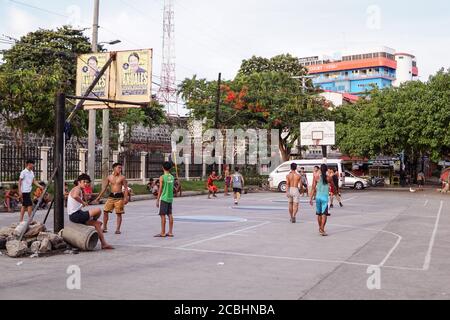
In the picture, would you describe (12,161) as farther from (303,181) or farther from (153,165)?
(303,181)

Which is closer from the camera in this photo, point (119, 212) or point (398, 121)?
point (119, 212)

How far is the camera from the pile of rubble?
1010cm

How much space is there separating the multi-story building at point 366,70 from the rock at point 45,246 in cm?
9475

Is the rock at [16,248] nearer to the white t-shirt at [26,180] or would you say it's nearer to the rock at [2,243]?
the rock at [2,243]

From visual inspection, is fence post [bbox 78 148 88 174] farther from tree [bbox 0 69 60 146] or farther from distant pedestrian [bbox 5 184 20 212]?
distant pedestrian [bbox 5 184 20 212]

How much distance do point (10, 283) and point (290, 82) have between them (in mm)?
40844

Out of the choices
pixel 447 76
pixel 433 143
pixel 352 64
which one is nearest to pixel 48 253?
pixel 433 143

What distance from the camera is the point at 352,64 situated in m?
104

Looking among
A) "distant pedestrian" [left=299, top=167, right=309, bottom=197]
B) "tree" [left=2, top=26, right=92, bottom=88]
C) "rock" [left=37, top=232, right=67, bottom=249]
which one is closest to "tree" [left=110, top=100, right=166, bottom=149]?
"tree" [left=2, top=26, right=92, bottom=88]

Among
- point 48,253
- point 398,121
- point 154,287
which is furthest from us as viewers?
point 398,121

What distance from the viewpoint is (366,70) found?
103 meters

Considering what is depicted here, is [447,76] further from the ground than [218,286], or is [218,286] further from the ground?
[447,76]

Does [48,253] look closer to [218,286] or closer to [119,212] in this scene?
[119,212]

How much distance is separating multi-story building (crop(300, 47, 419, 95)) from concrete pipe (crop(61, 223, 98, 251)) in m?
94.2
